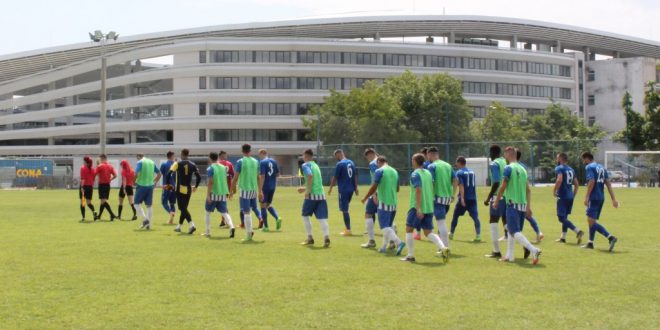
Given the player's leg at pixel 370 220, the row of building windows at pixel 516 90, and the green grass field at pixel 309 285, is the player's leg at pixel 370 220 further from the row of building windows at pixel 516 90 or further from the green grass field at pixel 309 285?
the row of building windows at pixel 516 90

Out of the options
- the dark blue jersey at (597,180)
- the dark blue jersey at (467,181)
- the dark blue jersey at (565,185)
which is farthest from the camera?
the dark blue jersey at (467,181)

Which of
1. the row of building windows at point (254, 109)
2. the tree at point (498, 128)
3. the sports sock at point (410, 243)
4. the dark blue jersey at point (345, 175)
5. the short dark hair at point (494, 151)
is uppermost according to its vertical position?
the row of building windows at point (254, 109)

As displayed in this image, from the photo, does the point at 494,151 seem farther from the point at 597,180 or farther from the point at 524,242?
the point at 597,180

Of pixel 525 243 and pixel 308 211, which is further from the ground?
pixel 308 211

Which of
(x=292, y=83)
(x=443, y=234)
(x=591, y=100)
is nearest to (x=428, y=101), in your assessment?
(x=292, y=83)

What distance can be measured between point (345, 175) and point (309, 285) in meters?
6.90

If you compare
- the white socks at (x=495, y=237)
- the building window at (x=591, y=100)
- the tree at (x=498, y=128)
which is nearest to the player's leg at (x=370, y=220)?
the white socks at (x=495, y=237)

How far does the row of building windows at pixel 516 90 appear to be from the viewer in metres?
95.4

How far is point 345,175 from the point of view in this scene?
1681 cm

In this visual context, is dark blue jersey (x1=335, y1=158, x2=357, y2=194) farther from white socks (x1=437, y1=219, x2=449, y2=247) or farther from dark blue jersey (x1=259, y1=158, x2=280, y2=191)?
white socks (x1=437, y1=219, x2=449, y2=247)

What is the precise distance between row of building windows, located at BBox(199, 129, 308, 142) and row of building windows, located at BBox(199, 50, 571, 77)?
836cm

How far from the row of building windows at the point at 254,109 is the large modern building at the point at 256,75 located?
119 millimetres

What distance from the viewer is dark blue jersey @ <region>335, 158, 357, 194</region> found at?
16.8 m

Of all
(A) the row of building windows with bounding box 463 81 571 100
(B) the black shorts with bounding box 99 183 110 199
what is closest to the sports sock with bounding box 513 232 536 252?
(B) the black shorts with bounding box 99 183 110 199
